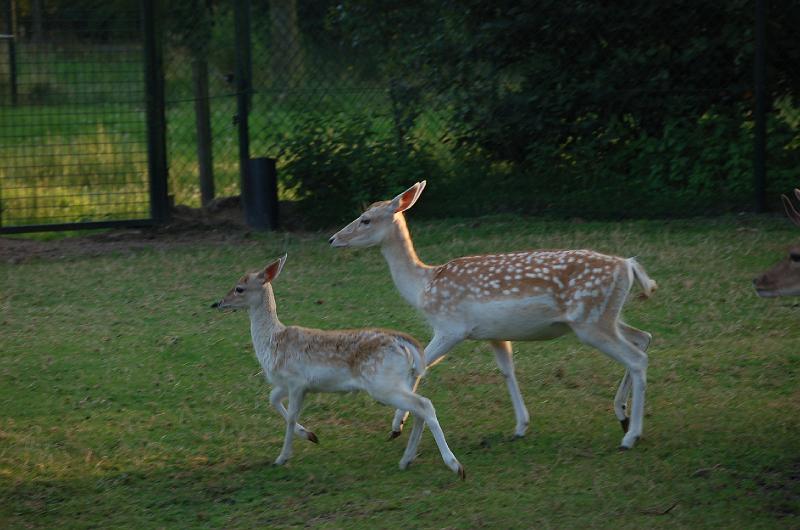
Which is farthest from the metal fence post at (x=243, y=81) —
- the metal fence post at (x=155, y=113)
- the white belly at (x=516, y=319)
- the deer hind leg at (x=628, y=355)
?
the deer hind leg at (x=628, y=355)

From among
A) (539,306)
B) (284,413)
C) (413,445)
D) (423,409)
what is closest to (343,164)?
(539,306)

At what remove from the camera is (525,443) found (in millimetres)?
5730

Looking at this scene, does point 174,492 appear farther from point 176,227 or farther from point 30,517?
point 176,227

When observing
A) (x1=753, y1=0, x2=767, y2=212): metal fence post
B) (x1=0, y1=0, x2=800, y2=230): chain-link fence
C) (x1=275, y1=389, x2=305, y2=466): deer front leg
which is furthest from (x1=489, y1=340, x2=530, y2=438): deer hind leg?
(x1=753, y1=0, x2=767, y2=212): metal fence post

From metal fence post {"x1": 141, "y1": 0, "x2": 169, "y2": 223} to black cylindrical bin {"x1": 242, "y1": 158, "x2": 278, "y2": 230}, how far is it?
784 mm

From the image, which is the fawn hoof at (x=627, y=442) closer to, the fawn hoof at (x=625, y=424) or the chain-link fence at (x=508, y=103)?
the fawn hoof at (x=625, y=424)

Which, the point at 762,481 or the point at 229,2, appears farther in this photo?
the point at 229,2

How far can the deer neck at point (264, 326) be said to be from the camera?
578 cm

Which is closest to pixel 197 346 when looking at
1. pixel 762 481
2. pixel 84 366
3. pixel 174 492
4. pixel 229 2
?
pixel 84 366

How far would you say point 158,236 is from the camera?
1077 cm

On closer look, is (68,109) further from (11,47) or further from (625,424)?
(625,424)

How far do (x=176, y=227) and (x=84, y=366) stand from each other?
408cm

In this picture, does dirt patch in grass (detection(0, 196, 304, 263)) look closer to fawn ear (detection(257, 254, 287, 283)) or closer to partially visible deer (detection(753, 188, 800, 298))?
fawn ear (detection(257, 254, 287, 283))

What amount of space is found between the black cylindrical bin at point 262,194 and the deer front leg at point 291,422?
5.41 metres
